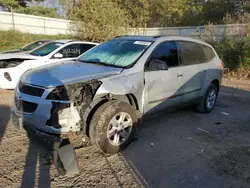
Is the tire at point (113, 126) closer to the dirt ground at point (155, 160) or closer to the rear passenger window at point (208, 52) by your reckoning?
the dirt ground at point (155, 160)

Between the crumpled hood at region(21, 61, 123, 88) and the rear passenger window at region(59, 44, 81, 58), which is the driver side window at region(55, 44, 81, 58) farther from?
the crumpled hood at region(21, 61, 123, 88)

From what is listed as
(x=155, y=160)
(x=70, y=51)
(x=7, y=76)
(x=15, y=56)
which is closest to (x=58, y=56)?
(x=70, y=51)

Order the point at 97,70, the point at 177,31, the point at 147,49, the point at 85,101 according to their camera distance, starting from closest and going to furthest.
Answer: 1. the point at 85,101
2. the point at 97,70
3. the point at 147,49
4. the point at 177,31

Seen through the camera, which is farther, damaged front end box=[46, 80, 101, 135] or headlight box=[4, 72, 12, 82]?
headlight box=[4, 72, 12, 82]

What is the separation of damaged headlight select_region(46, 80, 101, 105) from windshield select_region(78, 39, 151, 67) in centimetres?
80

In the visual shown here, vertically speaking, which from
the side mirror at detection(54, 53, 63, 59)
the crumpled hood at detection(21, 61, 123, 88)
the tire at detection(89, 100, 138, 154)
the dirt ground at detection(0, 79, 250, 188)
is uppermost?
the crumpled hood at detection(21, 61, 123, 88)

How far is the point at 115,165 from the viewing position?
329 centimetres

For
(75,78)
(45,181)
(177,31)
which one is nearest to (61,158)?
(45,181)

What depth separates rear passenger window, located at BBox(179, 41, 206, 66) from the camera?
4.76 metres

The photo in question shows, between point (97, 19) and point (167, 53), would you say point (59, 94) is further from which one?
point (97, 19)

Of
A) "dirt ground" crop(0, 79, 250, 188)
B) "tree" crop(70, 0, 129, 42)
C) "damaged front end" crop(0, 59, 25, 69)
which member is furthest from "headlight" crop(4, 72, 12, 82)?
"tree" crop(70, 0, 129, 42)

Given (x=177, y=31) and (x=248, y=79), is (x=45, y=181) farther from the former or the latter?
(x=177, y=31)

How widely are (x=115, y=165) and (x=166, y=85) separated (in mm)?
1769

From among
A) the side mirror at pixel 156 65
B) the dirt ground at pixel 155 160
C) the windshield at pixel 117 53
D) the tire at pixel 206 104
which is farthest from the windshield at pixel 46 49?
the tire at pixel 206 104
